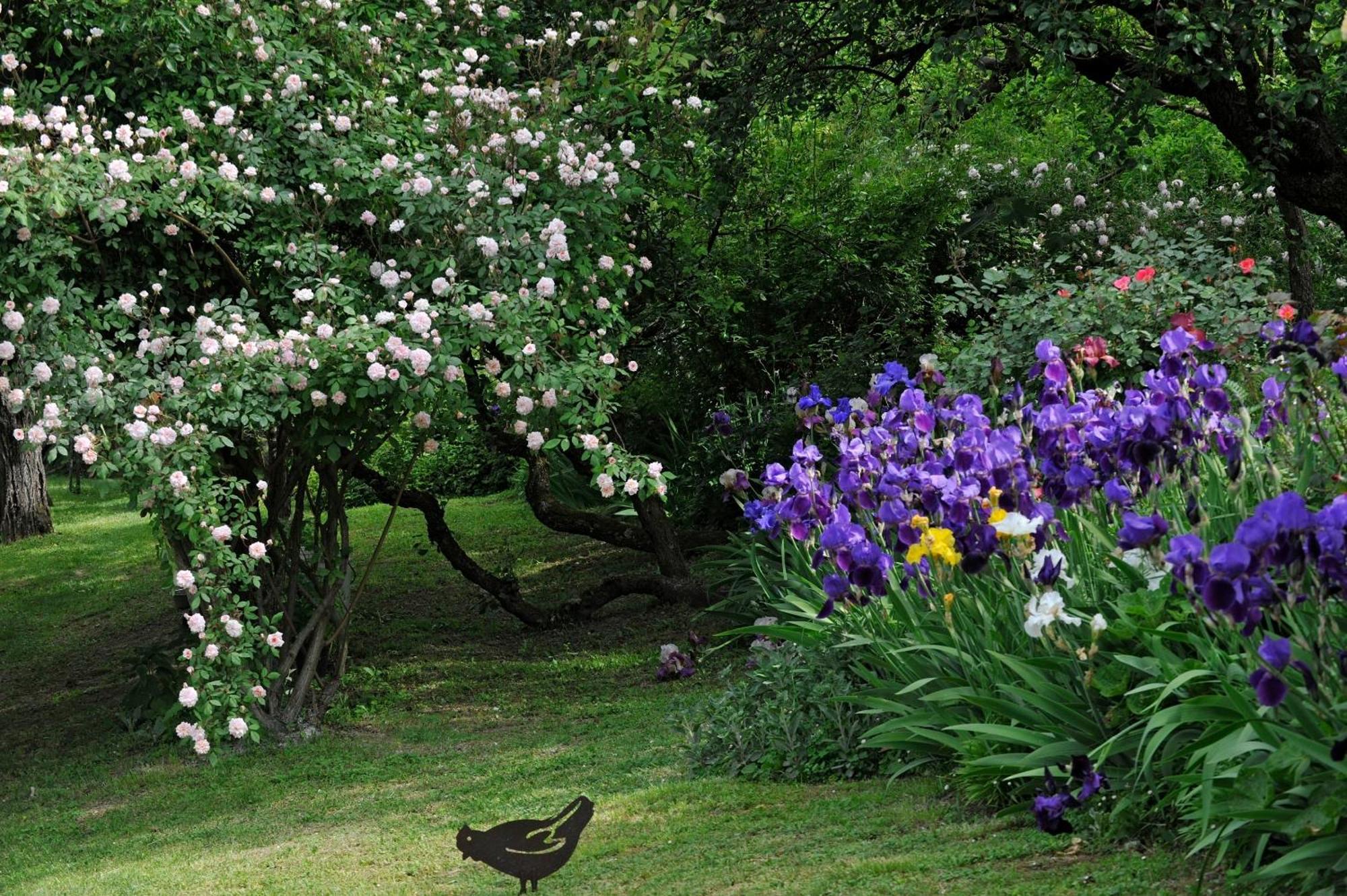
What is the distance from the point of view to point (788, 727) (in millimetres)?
5141

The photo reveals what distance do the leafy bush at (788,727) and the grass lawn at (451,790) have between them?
14 centimetres

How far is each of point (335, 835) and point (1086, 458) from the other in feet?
10.2

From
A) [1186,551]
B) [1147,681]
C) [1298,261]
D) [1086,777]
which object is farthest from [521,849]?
[1298,261]

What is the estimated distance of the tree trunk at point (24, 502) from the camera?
581 inches

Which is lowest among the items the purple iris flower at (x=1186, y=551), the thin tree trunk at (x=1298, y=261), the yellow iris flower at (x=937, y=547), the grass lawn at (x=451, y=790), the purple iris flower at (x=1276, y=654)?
the grass lawn at (x=451, y=790)

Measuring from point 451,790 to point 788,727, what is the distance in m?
1.62

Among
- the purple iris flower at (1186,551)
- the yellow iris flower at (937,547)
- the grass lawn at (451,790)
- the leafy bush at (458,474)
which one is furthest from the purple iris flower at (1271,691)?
the leafy bush at (458,474)

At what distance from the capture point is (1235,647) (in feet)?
11.7

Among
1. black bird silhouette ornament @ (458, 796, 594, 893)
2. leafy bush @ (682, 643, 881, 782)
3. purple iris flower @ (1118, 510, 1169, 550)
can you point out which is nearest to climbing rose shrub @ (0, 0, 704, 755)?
leafy bush @ (682, 643, 881, 782)

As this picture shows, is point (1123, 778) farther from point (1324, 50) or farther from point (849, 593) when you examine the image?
point (1324, 50)

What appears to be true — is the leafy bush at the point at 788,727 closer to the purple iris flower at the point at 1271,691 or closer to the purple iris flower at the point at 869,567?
the purple iris flower at the point at 869,567

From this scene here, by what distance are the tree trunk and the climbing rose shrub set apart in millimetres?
8261

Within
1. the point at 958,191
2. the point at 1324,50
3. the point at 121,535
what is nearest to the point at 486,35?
Result: the point at 958,191

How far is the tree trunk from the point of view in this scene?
48.4 ft
